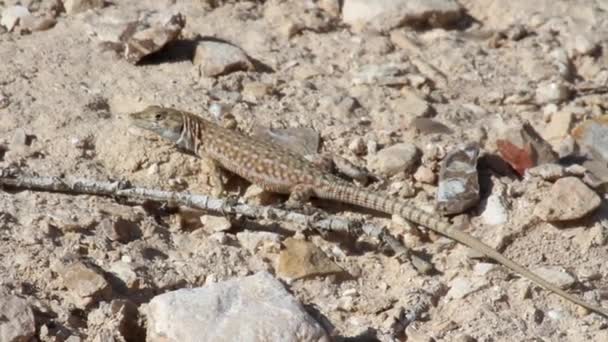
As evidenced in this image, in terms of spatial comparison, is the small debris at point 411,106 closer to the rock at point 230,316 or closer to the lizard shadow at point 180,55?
the lizard shadow at point 180,55

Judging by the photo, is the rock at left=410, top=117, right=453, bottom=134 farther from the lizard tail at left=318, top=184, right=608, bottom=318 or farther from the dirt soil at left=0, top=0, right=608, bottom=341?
the lizard tail at left=318, top=184, right=608, bottom=318

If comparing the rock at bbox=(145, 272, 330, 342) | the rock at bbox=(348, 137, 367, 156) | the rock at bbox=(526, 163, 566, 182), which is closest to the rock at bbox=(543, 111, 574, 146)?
the rock at bbox=(526, 163, 566, 182)

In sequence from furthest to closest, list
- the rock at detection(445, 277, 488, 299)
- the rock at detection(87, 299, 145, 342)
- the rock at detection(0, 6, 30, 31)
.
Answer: the rock at detection(0, 6, 30, 31) → the rock at detection(445, 277, 488, 299) → the rock at detection(87, 299, 145, 342)

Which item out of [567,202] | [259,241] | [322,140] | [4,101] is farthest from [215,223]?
[567,202]

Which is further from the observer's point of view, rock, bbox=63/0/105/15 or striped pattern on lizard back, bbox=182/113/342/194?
rock, bbox=63/0/105/15

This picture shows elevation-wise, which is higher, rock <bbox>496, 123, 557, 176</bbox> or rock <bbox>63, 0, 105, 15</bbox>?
rock <bbox>63, 0, 105, 15</bbox>

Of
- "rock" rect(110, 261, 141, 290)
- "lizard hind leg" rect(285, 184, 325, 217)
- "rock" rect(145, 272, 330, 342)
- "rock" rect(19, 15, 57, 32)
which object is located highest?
"rock" rect(145, 272, 330, 342)

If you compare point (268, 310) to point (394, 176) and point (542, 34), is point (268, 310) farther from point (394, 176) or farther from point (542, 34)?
point (542, 34)

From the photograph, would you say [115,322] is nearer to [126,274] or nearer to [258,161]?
[126,274]
